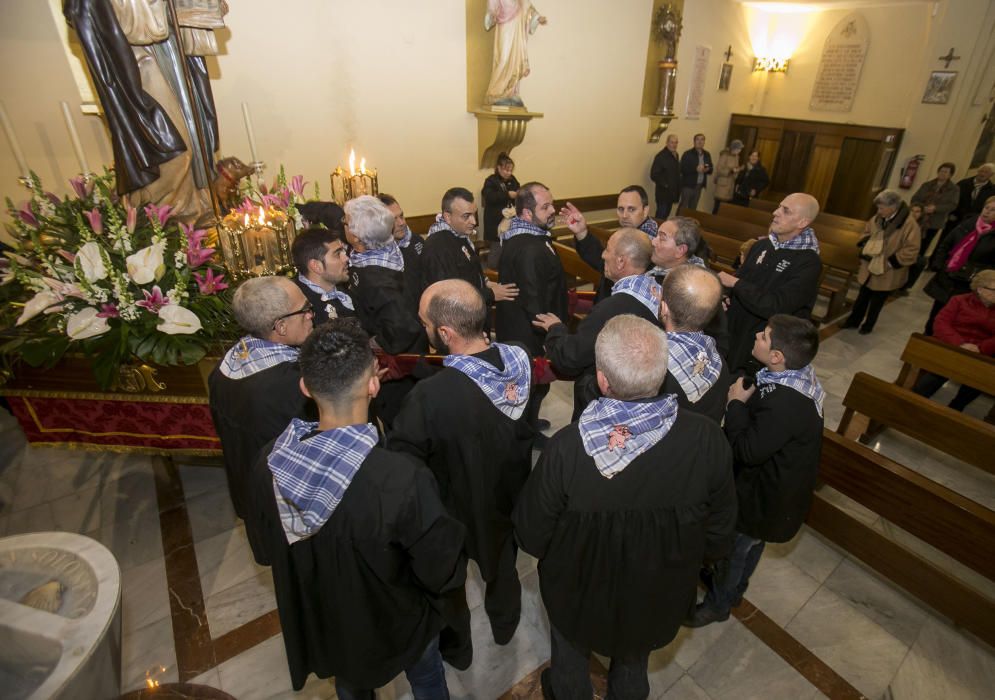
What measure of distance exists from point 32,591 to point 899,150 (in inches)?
528

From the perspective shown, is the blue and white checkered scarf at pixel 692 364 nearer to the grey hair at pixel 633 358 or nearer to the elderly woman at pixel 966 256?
the grey hair at pixel 633 358

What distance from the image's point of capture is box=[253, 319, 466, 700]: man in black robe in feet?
4.72

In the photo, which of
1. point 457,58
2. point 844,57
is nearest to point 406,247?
point 457,58

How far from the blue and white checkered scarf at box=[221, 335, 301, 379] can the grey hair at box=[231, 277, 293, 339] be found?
5 cm

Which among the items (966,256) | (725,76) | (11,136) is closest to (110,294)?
(11,136)

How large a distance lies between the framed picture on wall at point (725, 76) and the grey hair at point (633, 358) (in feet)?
39.2

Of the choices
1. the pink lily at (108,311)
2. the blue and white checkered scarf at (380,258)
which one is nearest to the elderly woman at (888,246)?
the blue and white checkered scarf at (380,258)

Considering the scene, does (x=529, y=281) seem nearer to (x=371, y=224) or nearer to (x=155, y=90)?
(x=371, y=224)

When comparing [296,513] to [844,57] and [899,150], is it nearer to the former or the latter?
[899,150]

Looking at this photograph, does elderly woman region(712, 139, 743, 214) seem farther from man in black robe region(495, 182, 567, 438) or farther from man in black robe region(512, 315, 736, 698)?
man in black robe region(512, 315, 736, 698)

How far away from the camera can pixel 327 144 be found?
6453mm

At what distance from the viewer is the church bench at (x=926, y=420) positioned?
313 cm

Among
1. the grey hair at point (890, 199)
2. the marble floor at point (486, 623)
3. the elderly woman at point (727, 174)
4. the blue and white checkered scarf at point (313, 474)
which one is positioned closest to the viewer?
the blue and white checkered scarf at point (313, 474)

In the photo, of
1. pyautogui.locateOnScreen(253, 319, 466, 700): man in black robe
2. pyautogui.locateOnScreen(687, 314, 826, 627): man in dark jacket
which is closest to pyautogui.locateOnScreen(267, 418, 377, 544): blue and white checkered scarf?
pyautogui.locateOnScreen(253, 319, 466, 700): man in black robe
